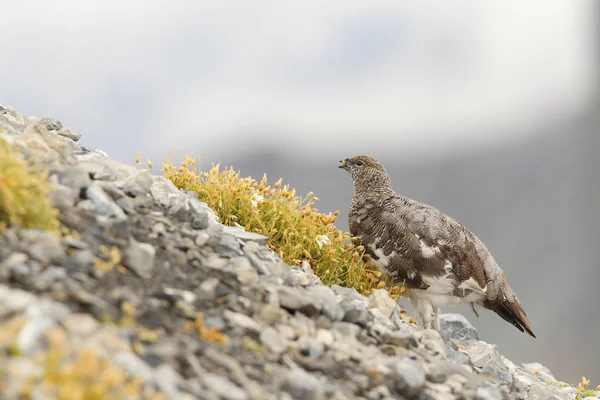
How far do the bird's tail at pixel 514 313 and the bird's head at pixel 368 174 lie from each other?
2.25 meters

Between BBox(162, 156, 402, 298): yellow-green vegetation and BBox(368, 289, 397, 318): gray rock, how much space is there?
1423mm

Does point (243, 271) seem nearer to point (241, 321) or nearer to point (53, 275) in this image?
point (241, 321)

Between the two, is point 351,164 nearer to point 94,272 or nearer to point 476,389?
point 476,389

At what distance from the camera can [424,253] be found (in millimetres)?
8328

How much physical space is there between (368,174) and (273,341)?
483 centimetres

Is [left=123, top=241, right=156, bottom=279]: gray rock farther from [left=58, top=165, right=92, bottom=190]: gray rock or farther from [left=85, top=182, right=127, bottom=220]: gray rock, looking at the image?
[left=58, top=165, right=92, bottom=190]: gray rock

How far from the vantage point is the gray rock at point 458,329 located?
10.5 meters

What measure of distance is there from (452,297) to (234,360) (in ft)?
16.3

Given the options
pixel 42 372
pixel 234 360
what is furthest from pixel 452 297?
pixel 42 372

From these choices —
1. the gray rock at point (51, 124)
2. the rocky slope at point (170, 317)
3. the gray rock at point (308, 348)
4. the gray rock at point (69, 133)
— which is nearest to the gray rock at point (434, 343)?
the rocky slope at point (170, 317)

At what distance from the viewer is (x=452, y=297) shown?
861cm

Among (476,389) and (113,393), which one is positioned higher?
(476,389)

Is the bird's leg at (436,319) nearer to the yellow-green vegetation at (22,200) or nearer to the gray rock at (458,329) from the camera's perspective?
the gray rock at (458,329)

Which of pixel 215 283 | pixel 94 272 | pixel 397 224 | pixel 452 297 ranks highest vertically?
pixel 397 224
